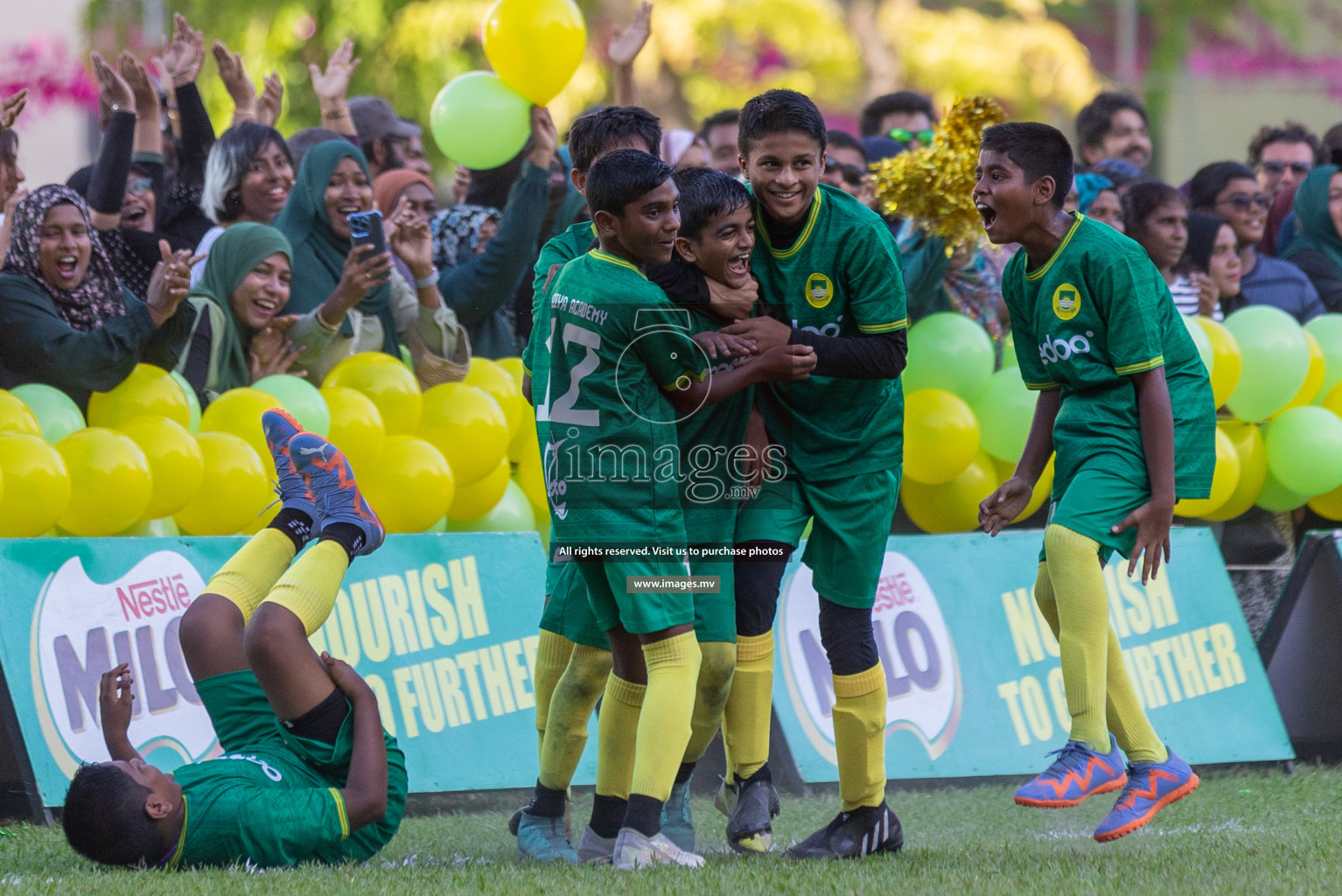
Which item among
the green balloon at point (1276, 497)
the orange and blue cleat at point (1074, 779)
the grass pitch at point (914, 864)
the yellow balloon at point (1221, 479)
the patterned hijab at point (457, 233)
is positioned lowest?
the grass pitch at point (914, 864)

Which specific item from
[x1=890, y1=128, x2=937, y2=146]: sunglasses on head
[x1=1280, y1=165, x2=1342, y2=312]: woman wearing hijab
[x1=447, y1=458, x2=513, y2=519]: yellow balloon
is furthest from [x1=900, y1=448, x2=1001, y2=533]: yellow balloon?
[x1=1280, y1=165, x2=1342, y2=312]: woman wearing hijab

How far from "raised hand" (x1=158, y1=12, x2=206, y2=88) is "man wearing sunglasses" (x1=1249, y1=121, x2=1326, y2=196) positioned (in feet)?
20.2

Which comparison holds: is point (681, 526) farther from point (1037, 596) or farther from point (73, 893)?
point (73, 893)

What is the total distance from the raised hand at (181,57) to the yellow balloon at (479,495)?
2.55 m

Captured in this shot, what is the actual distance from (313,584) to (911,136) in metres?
4.40

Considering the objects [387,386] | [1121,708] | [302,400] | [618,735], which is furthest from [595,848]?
[387,386]

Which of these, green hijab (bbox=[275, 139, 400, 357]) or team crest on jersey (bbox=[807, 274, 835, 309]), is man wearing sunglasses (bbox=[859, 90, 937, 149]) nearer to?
green hijab (bbox=[275, 139, 400, 357])

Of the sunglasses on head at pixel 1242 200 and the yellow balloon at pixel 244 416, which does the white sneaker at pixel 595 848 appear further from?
the sunglasses on head at pixel 1242 200

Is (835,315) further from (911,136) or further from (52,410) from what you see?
(911,136)

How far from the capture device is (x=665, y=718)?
12.9 feet

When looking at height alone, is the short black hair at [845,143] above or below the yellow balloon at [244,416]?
above

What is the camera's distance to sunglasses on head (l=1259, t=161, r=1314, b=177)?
9.55 m

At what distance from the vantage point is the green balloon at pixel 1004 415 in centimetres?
635

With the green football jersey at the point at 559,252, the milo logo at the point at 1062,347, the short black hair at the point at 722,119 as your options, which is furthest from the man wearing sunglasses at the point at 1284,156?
the green football jersey at the point at 559,252
